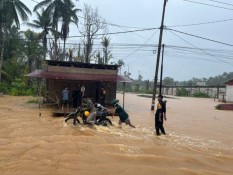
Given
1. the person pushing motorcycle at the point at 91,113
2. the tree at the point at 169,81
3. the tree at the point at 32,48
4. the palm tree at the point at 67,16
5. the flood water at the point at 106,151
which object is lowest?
the flood water at the point at 106,151

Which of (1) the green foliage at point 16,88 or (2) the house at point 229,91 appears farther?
(2) the house at point 229,91

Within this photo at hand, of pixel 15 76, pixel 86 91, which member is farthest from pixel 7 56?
pixel 86 91

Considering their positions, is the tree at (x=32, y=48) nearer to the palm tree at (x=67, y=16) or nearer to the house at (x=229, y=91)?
the palm tree at (x=67, y=16)

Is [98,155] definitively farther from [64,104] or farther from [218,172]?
[64,104]

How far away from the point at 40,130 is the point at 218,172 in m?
7.70

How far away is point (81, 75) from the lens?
2398 centimetres

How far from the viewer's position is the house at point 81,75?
80.0ft

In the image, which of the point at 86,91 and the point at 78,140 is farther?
the point at 86,91

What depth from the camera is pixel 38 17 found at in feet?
155

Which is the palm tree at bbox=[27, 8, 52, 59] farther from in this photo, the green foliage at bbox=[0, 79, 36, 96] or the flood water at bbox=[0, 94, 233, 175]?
the flood water at bbox=[0, 94, 233, 175]

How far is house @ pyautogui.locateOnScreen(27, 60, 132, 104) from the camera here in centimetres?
2438

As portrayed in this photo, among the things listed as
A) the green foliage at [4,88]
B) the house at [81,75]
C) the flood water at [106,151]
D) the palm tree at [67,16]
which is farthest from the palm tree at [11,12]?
the flood water at [106,151]

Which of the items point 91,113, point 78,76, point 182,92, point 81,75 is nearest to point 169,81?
point 182,92

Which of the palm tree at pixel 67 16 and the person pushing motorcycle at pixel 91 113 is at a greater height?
the palm tree at pixel 67 16
